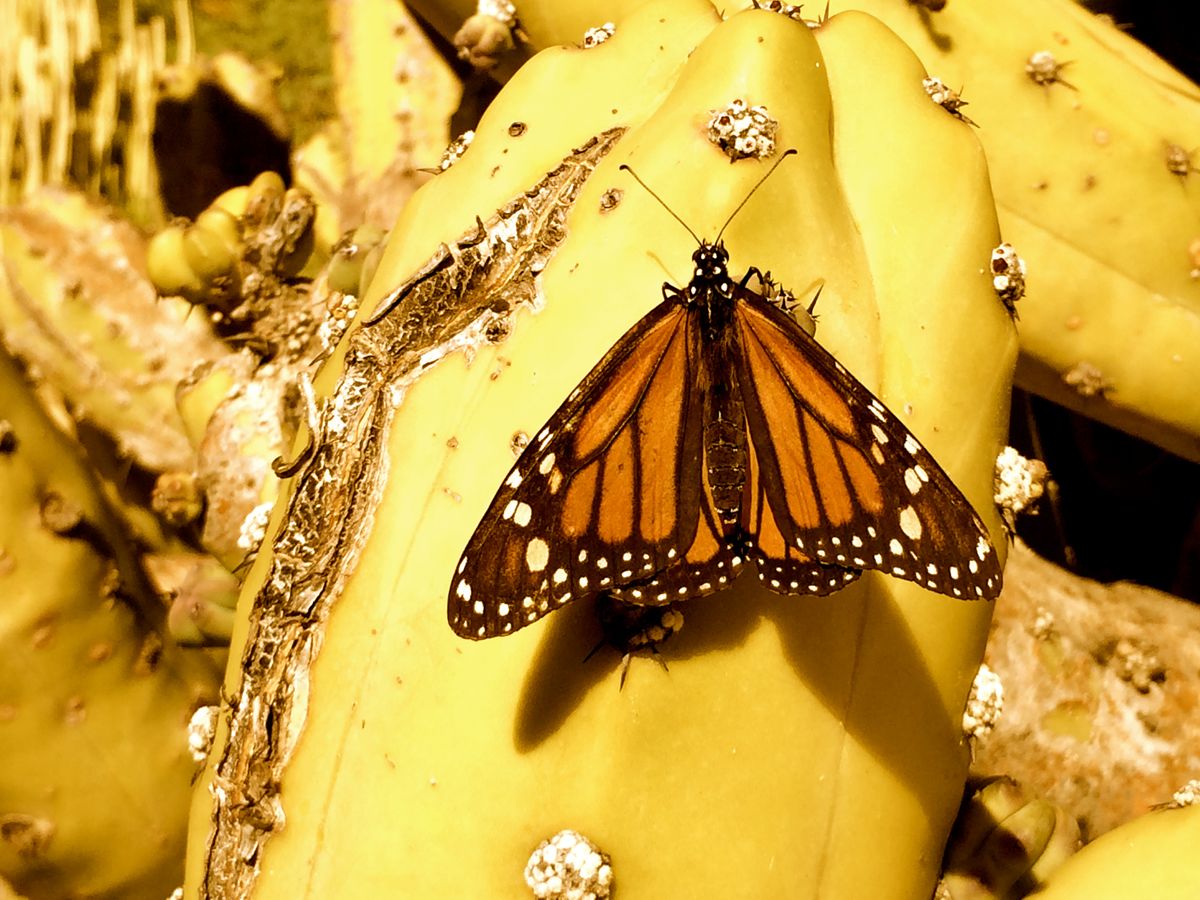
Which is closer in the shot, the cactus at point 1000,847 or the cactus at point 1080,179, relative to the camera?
the cactus at point 1000,847

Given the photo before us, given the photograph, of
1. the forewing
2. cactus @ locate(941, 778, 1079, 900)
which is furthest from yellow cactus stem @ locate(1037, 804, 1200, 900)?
the forewing

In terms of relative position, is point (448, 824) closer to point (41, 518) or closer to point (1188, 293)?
point (41, 518)

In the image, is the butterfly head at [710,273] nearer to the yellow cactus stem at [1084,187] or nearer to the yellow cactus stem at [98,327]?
the yellow cactus stem at [1084,187]

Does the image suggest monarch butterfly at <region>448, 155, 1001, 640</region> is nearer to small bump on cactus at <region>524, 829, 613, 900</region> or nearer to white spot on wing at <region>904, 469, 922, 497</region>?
white spot on wing at <region>904, 469, 922, 497</region>

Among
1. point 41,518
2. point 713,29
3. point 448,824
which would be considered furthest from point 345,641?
point 713,29

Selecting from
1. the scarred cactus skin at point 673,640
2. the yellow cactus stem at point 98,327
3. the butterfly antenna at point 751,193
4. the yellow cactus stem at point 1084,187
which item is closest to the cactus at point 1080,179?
the yellow cactus stem at point 1084,187

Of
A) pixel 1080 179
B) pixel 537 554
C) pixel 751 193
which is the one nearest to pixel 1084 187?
pixel 1080 179

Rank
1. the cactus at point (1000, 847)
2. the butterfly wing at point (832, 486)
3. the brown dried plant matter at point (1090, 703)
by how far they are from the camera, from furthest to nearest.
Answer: the brown dried plant matter at point (1090, 703)
the cactus at point (1000, 847)
the butterfly wing at point (832, 486)
